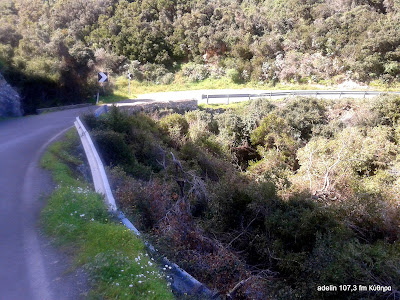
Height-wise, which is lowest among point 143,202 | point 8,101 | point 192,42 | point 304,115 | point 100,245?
point 143,202

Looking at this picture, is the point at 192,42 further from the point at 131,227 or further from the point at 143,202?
the point at 131,227

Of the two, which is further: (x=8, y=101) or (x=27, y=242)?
(x=8, y=101)

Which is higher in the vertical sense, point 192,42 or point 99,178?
point 192,42

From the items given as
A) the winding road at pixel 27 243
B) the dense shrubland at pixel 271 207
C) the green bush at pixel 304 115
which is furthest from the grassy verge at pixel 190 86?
the winding road at pixel 27 243

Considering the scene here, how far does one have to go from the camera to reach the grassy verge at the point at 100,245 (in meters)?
4.04

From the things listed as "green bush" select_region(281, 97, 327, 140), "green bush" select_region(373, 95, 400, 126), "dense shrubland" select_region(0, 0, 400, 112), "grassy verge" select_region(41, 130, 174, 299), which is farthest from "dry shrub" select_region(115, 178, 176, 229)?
"dense shrubland" select_region(0, 0, 400, 112)

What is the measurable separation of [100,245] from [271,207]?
15.7 feet

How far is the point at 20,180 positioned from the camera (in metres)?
7.53

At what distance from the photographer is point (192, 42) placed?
3681 centimetres

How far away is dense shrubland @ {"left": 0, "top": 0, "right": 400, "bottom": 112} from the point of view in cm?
2345

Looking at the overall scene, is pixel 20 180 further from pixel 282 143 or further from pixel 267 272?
pixel 282 143

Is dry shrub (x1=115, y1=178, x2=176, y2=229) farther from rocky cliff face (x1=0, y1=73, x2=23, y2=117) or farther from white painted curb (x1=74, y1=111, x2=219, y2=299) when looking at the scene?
rocky cliff face (x1=0, y1=73, x2=23, y2=117)

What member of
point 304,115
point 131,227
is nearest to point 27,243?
point 131,227

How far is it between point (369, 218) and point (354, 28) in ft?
88.1
